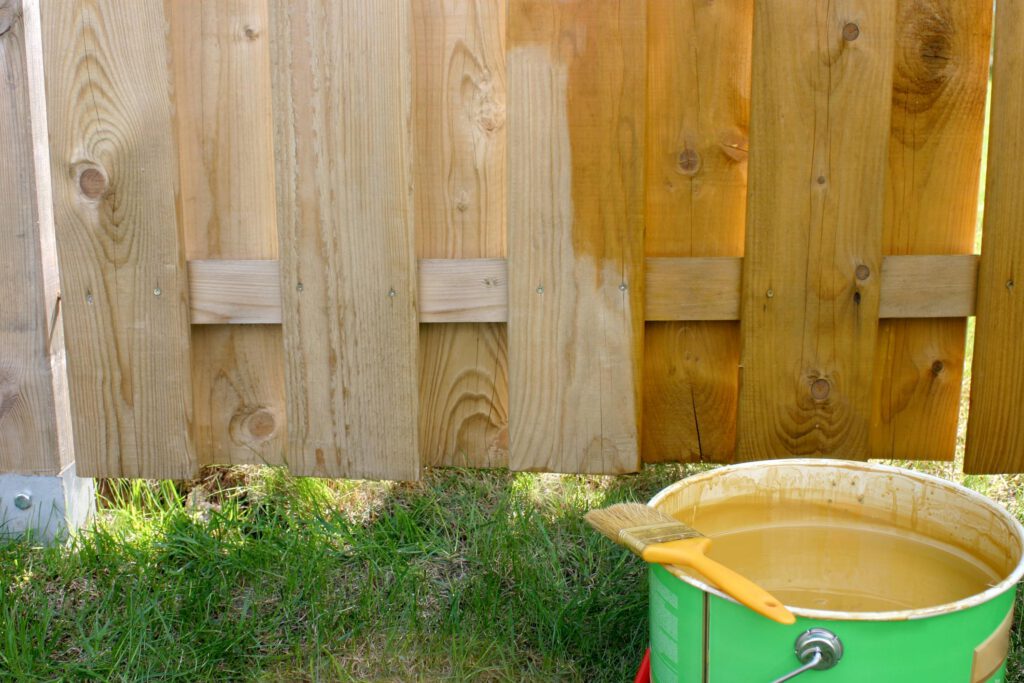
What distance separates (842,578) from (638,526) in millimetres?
546

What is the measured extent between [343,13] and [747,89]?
83 cm

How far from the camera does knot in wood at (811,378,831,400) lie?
7.18 feet

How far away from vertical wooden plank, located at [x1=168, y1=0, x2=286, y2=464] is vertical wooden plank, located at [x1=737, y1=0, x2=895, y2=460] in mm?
1011

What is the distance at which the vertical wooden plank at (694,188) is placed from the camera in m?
2.12

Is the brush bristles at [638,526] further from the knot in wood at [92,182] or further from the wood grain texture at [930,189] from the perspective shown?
the knot in wood at [92,182]

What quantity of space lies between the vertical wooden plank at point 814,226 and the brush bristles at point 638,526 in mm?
634

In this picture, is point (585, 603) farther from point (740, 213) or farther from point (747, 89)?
point (747, 89)

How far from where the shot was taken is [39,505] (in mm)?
2393

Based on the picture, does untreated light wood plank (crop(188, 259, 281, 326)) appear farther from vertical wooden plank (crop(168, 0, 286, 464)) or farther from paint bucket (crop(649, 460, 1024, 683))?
paint bucket (crop(649, 460, 1024, 683))

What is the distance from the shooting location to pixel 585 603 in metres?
2.09

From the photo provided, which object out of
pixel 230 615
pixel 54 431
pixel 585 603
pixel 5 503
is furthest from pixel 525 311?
pixel 5 503

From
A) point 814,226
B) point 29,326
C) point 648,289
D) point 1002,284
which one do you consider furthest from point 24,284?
point 1002,284

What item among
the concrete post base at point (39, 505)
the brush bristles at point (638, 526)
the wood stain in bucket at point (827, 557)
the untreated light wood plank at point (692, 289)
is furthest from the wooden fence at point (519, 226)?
the brush bristles at point (638, 526)

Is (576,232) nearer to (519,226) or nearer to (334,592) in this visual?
(519,226)
